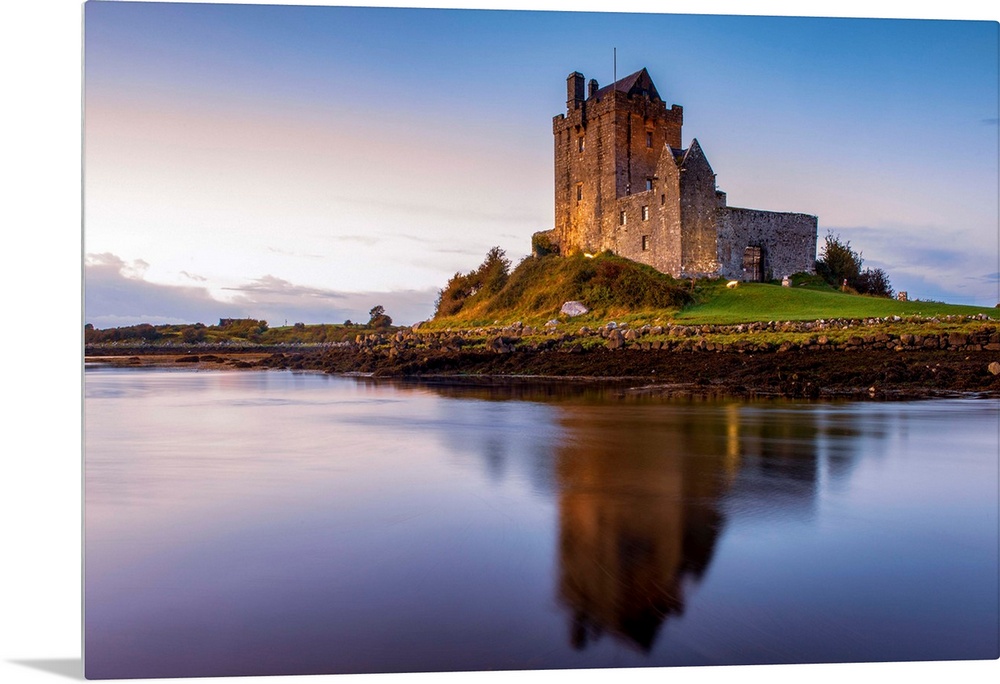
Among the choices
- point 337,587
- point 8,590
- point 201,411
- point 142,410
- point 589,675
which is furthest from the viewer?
point 201,411

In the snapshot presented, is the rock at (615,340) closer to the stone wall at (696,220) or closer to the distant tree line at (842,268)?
the stone wall at (696,220)

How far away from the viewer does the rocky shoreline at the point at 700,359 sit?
1066cm

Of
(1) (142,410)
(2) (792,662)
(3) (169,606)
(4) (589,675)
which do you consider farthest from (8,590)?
(1) (142,410)

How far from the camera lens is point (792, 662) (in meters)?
3.08

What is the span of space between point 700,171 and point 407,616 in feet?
71.0

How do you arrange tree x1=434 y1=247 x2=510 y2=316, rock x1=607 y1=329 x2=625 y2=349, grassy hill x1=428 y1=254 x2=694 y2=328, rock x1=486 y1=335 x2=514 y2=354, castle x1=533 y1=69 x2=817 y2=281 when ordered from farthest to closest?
tree x1=434 y1=247 x2=510 y2=316
castle x1=533 y1=69 x2=817 y2=281
grassy hill x1=428 y1=254 x2=694 y2=328
rock x1=486 y1=335 x2=514 y2=354
rock x1=607 y1=329 x2=625 y2=349

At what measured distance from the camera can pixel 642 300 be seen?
810 inches

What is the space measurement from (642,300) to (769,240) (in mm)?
6078

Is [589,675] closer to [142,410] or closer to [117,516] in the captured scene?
[117,516]

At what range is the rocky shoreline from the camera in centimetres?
1066

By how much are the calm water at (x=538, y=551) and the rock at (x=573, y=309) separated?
1376 cm

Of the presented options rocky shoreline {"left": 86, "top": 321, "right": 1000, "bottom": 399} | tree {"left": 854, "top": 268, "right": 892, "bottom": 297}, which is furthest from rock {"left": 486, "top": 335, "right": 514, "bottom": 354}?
tree {"left": 854, "top": 268, "right": 892, "bottom": 297}

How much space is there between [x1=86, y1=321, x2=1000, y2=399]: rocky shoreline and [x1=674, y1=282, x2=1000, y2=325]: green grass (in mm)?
2053

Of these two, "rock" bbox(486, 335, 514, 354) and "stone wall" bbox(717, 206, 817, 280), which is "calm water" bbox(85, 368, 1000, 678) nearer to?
"rock" bbox(486, 335, 514, 354)
